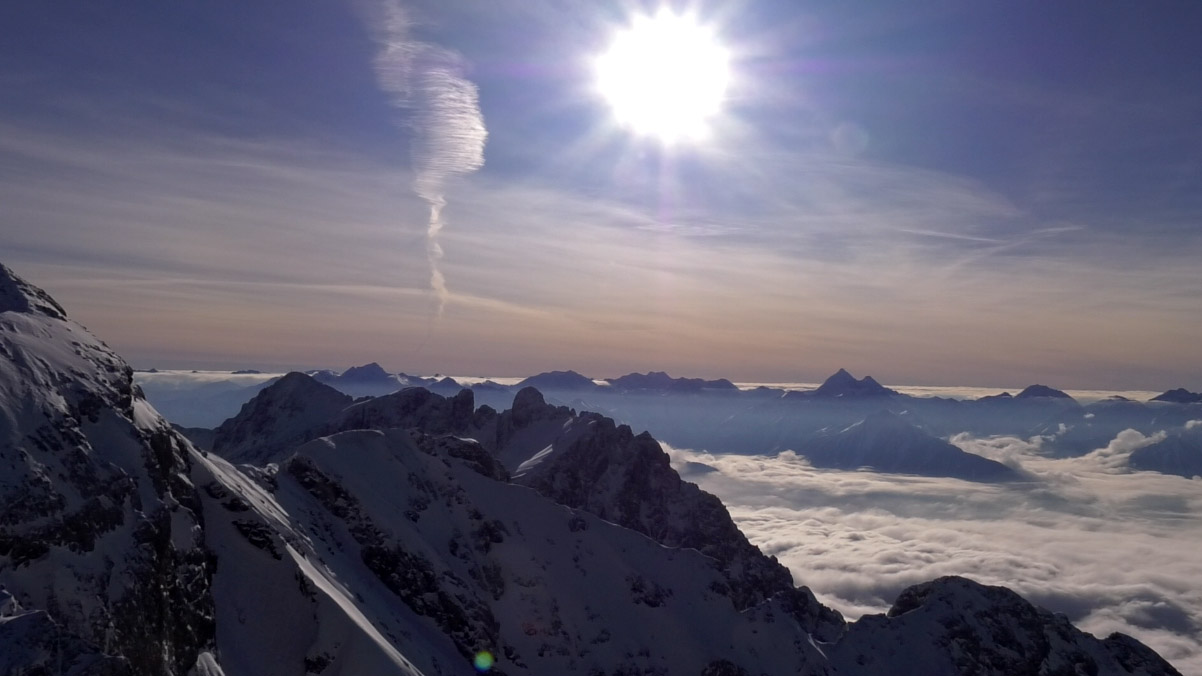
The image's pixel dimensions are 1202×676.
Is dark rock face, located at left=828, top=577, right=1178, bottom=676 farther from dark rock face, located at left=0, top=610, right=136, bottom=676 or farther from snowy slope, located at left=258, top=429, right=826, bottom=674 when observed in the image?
dark rock face, located at left=0, top=610, right=136, bottom=676

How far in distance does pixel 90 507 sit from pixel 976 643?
17293 cm

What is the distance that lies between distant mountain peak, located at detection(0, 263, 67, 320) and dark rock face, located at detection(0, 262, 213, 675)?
5.6 inches

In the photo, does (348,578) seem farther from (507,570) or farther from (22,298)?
(22,298)

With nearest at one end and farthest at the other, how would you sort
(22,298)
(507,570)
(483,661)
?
(22,298) → (483,661) → (507,570)

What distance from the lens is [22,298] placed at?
2504 inches

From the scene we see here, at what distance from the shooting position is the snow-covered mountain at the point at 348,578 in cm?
4922

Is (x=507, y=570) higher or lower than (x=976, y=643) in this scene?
higher

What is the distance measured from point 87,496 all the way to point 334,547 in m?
59.6

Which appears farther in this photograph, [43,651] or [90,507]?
[90,507]

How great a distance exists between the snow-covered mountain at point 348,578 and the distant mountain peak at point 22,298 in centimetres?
21

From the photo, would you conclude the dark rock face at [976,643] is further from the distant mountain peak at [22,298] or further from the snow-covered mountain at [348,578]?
the distant mountain peak at [22,298]

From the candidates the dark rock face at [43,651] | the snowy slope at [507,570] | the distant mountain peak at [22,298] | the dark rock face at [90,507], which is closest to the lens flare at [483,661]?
the snowy slope at [507,570]

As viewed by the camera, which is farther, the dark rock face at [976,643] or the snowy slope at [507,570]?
the dark rock face at [976,643]

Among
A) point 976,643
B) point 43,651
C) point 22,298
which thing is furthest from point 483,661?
point 976,643
